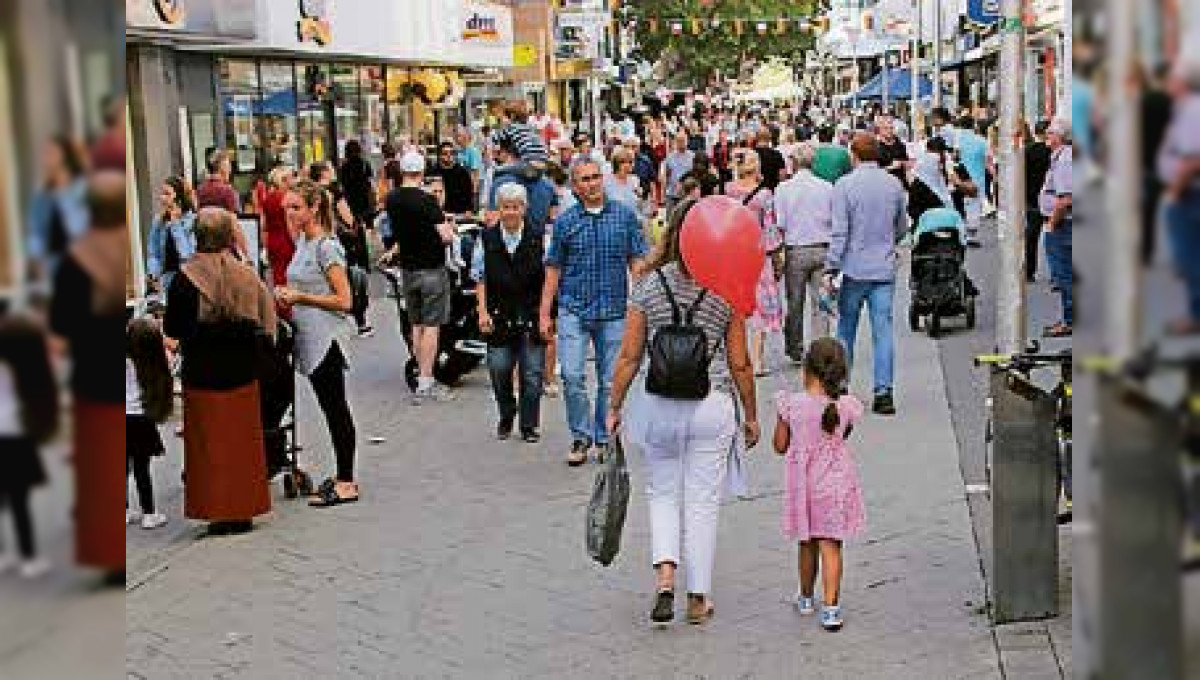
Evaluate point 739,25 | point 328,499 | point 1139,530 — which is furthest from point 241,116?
point 739,25

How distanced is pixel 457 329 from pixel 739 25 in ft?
178

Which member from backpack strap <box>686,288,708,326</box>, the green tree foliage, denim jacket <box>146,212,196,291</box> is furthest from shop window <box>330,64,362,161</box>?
the green tree foliage

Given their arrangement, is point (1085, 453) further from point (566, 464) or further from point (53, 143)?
point (566, 464)

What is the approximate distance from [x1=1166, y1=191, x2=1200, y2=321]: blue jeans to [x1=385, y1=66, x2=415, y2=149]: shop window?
2587 cm

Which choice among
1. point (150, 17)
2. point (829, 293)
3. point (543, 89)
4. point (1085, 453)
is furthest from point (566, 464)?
point (543, 89)

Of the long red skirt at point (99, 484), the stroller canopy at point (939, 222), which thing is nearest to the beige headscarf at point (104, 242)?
the long red skirt at point (99, 484)

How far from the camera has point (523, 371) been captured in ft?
32.1

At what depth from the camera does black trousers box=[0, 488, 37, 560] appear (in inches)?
57.4

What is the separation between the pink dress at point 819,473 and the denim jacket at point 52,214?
450 cm

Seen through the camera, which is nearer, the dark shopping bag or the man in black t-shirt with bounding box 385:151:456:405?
the dark shopping bag

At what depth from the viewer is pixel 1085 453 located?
158 cm

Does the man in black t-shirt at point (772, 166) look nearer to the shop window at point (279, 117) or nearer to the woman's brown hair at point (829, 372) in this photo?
the shop window at point (279, 117)

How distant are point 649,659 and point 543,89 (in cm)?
3470

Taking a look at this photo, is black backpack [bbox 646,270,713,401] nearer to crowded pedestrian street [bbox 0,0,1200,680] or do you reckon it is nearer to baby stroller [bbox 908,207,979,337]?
crowded pedestrian street [bbox 0,0,1200,680]
